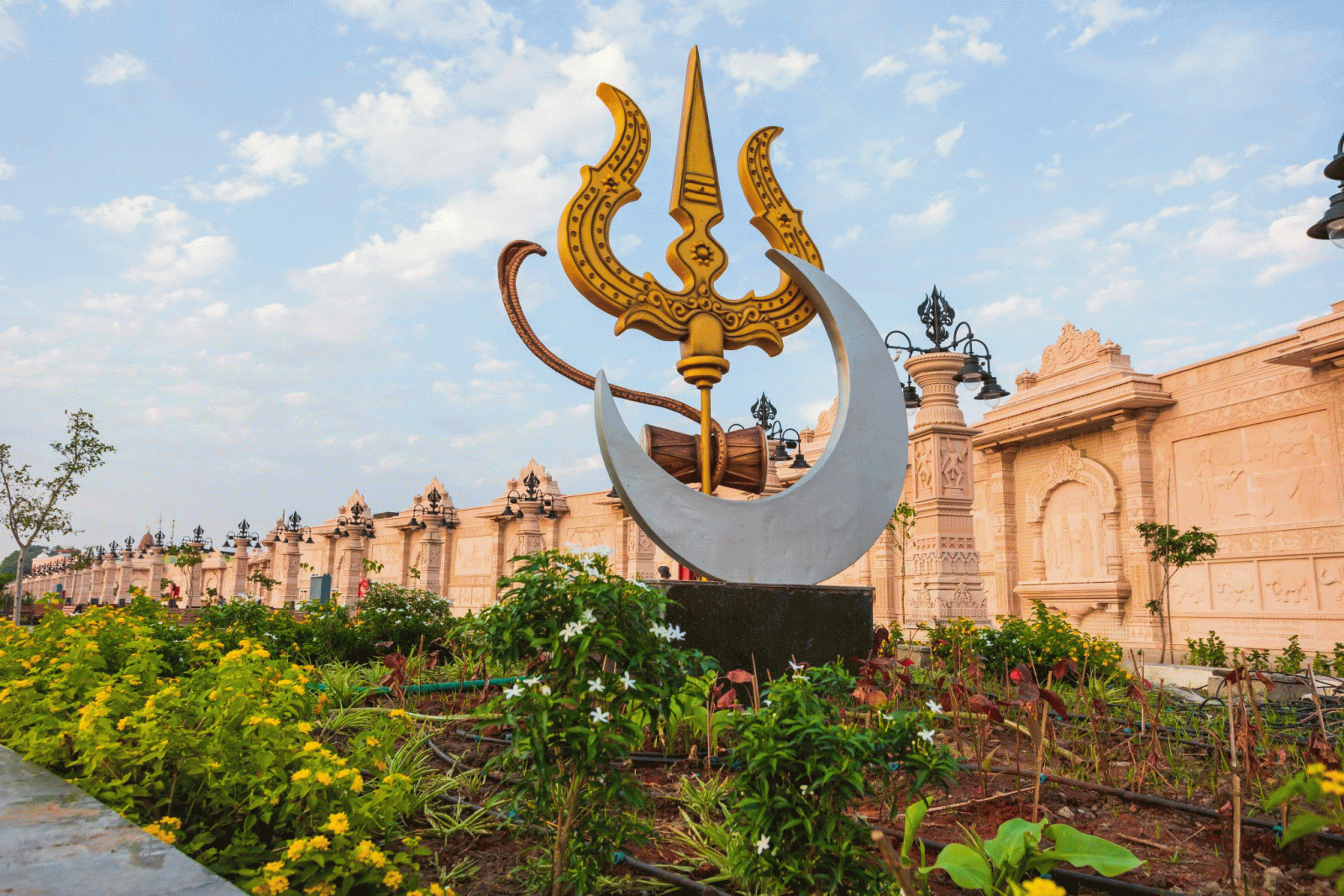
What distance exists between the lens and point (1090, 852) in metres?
2.20

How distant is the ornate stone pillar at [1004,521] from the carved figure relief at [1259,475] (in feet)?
10.8

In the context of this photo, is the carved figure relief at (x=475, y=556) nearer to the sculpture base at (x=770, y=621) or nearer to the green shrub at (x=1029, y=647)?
→ the green shrub at (x=1029, y=647)

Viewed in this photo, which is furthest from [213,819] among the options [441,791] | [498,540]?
[498,540]

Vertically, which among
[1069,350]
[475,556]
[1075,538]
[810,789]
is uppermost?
[1069,350]

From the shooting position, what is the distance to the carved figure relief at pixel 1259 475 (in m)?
11.2

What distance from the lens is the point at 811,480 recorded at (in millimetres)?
5129

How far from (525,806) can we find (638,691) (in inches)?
20.6

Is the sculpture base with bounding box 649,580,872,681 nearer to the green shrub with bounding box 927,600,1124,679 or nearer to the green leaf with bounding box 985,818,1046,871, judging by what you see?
the green shrub with bounding box 927,600,1124,679

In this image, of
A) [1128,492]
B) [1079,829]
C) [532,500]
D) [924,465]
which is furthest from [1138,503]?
[532,500]

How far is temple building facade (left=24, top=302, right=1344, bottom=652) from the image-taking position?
984cm

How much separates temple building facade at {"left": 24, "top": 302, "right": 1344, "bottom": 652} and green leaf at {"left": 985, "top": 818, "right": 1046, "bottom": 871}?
354cm

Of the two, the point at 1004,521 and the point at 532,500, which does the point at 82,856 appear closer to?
the point at 1004,521

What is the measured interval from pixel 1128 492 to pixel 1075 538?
146 centimetres

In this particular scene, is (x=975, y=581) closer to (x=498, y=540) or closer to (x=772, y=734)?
(x=772, y=734)
